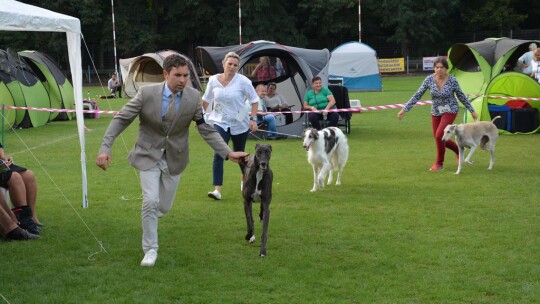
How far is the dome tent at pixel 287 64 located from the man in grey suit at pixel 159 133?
385 inches

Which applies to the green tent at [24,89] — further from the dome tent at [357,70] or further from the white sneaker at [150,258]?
the dome tent at [357,70]

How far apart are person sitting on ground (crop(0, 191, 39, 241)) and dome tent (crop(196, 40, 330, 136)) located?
9329 mm

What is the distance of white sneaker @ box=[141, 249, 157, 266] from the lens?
5971mm

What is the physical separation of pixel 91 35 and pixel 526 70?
38.3 metres

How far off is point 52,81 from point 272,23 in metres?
31.1

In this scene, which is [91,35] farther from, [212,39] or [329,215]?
[329,215]

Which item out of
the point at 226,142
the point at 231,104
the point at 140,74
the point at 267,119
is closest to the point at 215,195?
the point at 226,142

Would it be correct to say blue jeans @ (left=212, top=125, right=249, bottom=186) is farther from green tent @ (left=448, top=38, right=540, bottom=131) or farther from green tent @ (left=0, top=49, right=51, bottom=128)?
green tent @ (left=0, top=49, right=51, bottom=128)

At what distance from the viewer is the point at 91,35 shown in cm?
5091

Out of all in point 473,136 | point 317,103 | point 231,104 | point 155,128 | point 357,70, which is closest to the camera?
point 155,128

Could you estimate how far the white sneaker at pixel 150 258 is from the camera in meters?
5.97

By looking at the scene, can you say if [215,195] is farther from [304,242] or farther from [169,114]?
[169,114]

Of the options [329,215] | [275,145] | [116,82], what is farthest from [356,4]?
[329,215]

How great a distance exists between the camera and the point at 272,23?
50.2 m
